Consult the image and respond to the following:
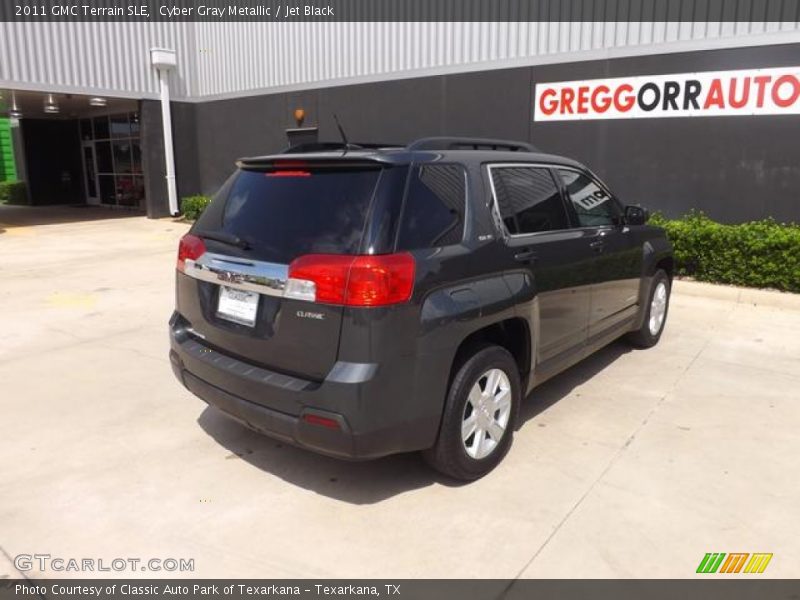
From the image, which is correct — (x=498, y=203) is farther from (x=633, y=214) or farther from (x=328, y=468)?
(x=633, y=214)

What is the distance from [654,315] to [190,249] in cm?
425

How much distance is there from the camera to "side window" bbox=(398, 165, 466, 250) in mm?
3035

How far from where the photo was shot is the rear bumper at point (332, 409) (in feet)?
9.30

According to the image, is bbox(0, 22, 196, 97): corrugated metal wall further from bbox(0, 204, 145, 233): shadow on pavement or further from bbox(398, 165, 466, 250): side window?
bbox(398, 165, 466, 250): side window

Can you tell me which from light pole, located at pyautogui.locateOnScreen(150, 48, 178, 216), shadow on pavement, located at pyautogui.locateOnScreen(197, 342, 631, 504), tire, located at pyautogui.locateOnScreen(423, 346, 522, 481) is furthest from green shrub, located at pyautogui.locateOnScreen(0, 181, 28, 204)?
tire, located at pyautogui.locateOnScreen(423, 346, 522, 481)

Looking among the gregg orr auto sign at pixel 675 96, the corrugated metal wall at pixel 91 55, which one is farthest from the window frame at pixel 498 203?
the corrugated metal wall at pixel 91 55

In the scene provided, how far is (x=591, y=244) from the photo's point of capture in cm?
444

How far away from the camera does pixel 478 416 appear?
3.39m

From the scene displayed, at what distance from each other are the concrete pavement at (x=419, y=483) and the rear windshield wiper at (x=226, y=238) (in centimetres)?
129

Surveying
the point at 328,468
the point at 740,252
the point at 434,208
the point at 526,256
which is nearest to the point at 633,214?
the point at 526,256

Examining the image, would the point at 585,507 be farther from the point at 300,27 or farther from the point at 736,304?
the point at 300,27

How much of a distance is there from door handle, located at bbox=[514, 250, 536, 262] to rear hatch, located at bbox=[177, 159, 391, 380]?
104cm

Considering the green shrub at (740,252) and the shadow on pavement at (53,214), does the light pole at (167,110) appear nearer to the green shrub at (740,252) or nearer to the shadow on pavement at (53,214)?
the shadow on pavement at (53,214)

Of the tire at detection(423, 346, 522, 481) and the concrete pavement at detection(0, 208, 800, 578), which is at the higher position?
the tire at detection(423, 346, 522, 481)
